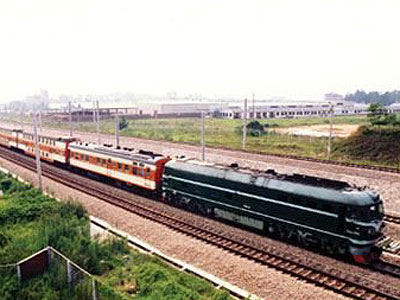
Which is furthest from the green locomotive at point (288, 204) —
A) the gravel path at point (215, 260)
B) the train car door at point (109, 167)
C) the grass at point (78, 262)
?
the train car door at point (109, 167)

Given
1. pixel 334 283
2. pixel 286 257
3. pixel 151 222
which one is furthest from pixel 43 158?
pixel 334 283

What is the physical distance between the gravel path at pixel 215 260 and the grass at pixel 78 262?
6.31ft

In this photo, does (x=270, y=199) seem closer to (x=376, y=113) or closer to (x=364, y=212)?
(x=364, y=212)

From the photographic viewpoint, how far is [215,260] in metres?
17.0

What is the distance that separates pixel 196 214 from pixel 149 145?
99.9 feet

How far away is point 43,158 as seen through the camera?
4484cm

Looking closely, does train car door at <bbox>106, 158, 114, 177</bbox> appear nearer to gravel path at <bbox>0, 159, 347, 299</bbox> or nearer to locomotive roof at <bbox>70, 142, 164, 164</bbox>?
locomotive roof at <bbox>70, 142, 164, 164</bbox>

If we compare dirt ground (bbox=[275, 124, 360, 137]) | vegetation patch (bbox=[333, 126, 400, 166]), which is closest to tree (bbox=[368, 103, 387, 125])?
vegetation patch (bbox=[333, 126, 400, 166])

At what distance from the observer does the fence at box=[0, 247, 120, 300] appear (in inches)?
466

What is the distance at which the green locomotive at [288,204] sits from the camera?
51.3 feet

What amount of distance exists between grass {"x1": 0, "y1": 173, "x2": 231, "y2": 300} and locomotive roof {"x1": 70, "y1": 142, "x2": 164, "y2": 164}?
751 centimetres

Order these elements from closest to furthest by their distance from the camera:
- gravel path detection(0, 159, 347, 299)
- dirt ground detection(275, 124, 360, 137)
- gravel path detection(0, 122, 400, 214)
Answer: gravel path detection(0, 159, 347, 299) → gravel path detection(0, 122, 400, 214) → dirt ground detection(275, 124, 360, 137)

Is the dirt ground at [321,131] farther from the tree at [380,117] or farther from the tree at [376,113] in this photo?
the tree at [380,117]

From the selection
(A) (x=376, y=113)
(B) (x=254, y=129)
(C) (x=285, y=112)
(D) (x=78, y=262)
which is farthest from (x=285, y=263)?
(C) (x=285, y=112)
